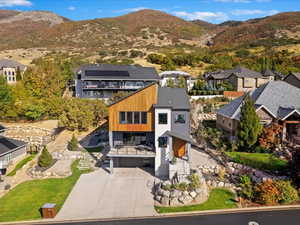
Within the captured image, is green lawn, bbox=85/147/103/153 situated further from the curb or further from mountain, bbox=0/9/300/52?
mountain, bbox=0/9/300/52

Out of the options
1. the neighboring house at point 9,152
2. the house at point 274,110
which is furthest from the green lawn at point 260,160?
the neighboring house at point 9,152

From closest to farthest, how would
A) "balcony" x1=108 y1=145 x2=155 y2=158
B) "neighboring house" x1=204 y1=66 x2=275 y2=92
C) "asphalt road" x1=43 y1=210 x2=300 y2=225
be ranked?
"asphalt road" x1=43 y1=210 x2=300 y2=225 < "balcony" x1=108 y1=145 x2=155 y2=158 < "neighboring house" x1=204 y1=66 x2=275 y2=92

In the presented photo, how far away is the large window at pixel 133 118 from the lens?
80.2 ft

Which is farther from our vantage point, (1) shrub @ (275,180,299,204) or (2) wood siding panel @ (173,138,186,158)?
(2) wood siding panel @ (173,138,186,158)

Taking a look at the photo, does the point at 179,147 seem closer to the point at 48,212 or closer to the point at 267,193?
the point at 267,193

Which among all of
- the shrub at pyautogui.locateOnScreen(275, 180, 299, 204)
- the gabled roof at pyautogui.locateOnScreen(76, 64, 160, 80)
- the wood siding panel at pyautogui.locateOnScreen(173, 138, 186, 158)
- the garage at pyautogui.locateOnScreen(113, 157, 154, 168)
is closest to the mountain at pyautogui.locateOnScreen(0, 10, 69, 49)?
the gabled roof at pyautogui.locateOnScreen(76, 64, 160, 80)

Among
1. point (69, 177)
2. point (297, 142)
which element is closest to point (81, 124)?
point (69, 177)

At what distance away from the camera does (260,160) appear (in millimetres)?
23891

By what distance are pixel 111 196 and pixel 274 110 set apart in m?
20.8

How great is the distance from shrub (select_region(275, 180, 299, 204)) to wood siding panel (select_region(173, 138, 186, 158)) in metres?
8.89

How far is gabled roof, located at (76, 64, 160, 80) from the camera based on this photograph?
48656 mm

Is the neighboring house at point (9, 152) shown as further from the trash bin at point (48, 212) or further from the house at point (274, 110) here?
the house at point (274, 110)

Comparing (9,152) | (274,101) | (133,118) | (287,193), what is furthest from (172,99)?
(9,152)

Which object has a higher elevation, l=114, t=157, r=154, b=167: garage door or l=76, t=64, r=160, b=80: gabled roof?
l=76, t=64, r=160, b=80: gabled roof
